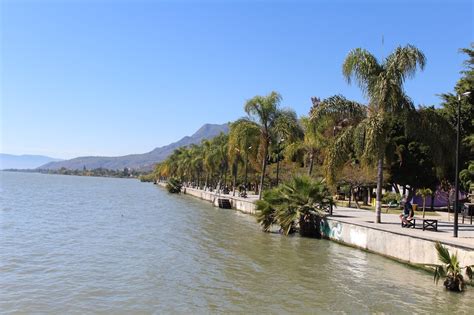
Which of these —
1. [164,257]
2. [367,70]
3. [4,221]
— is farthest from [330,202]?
[4,221]

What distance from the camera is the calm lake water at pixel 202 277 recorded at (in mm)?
12094

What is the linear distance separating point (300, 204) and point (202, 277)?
11.5 m

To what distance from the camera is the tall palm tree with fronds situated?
24109 millimetres

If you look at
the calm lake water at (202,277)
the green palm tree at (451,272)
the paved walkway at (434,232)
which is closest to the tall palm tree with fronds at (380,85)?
the paved walkway at (434,232)

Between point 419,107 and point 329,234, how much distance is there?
26.9 feet

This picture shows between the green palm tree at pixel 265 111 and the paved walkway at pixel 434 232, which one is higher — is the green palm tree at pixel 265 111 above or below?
above

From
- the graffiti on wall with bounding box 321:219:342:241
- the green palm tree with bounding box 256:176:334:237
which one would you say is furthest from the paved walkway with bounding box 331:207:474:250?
the green palm tree with bounding box 256:176:334:237

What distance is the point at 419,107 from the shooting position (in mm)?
25703

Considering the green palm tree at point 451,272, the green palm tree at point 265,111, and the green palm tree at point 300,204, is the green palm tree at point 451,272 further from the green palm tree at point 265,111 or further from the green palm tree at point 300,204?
the green palm tree at point 265,111

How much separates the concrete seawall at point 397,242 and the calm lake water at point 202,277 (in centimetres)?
55

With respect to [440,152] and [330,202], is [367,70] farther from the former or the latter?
[330,202]

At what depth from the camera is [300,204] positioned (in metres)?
25.7

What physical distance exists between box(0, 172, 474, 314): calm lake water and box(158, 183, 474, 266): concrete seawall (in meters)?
0.55

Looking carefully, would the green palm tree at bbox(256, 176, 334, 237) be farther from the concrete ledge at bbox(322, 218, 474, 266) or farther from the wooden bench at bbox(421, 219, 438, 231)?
the wooden bench at bbox(421, 219, 438, 231)
